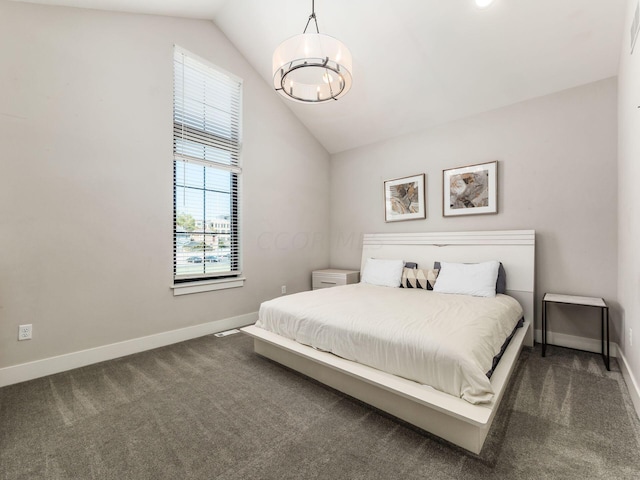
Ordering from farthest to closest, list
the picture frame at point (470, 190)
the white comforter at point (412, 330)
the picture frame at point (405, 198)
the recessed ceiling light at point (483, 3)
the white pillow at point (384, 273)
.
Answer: the picture frame at point (405, 198) < the white pillow at point (384, 273) < the picture frame at point (470, 190) < the recessed ceiling light at point (483, 3) < the white comforter at point (412, 330)

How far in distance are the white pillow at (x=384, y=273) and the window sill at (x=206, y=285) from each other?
1.67m

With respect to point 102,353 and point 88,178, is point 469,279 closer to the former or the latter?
point 102,353

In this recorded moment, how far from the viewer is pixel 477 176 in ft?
11.4

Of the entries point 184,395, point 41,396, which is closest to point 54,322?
point 41,396

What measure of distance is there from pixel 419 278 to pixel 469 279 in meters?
0.56

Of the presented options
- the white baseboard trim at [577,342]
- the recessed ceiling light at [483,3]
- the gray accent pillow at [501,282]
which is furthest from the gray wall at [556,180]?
the recessed ceiling light at [483,3]

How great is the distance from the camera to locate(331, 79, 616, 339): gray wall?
279 centimetres

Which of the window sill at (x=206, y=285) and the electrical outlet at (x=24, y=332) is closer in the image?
the electrical outlet at (x=24, y=332)

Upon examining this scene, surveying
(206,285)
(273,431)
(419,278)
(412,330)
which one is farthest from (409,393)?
(206,285)

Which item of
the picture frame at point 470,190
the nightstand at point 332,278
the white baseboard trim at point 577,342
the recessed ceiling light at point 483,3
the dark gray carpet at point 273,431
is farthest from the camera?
the nightstand at point 332,278

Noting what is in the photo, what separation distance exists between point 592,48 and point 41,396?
528cm

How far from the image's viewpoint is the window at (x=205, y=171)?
3.24m

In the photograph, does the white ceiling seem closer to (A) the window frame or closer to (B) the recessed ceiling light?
(B) the recessed ceiling light

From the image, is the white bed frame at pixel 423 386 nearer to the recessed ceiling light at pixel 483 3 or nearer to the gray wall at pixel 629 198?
the gray wall at pixel 629 198
